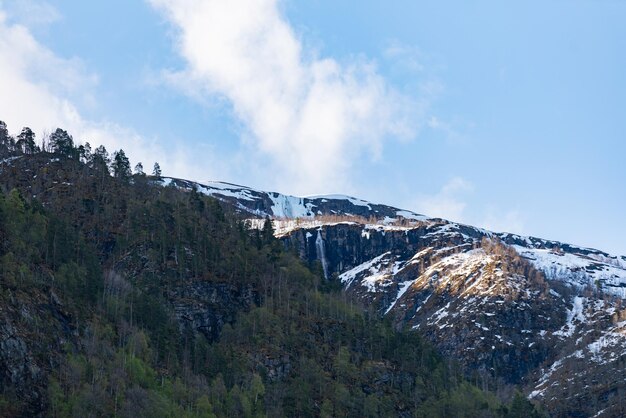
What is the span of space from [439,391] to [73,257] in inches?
3646

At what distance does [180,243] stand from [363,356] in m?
56.9

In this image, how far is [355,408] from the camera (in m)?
157

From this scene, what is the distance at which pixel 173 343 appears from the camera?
154625mm

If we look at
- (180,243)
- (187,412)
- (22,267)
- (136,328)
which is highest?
(180,243)

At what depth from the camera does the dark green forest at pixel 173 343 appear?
12156 cm

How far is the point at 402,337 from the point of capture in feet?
647

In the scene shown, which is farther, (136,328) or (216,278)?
(216,278)

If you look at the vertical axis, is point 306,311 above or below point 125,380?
Result: above

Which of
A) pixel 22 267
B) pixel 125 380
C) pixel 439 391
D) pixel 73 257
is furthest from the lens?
pixel 439 391

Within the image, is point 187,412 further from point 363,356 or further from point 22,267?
point 363,356

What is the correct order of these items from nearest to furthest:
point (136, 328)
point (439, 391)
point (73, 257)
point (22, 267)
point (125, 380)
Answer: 1. point (125, 380)
2. point (22, 267)
3. point (136, 328)
4. point (73, 257)
5. point (439, 391)

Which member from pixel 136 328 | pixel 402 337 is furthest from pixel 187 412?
pixel 402 337

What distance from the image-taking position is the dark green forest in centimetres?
12156

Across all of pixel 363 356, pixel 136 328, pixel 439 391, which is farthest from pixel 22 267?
pixel 439 391
